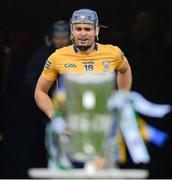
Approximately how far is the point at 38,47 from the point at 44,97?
93.0 inches

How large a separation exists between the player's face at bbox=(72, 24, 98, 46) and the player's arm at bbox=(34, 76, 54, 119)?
0.46 metres

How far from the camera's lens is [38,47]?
9539 millimetres

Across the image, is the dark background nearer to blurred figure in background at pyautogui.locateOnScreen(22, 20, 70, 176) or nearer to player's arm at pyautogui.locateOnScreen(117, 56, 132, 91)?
blurred figure in background at pyautogui.locateOnScreen(22, 20, 70, 176)

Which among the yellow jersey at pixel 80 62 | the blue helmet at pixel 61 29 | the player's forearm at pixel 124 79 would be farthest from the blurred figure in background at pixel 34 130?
the yellow jersey at pixel 80 62

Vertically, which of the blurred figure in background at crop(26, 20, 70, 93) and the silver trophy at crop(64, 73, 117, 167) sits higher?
the silver trophy at crop(64, 73, 117, 167)

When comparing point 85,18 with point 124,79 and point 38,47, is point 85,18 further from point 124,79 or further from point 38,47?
point 38,47

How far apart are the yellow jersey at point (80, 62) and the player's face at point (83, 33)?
0.19m

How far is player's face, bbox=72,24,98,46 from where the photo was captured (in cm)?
696

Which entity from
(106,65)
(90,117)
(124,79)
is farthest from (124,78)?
(90,117)

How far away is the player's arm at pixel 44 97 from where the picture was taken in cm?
716

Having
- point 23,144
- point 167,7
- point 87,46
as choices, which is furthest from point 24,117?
point 87,46

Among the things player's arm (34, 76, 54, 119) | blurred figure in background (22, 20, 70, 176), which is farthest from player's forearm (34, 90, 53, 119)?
blurred figure in background (22, 20, 70, 176)

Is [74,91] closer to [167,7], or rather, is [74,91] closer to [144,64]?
[144,64]

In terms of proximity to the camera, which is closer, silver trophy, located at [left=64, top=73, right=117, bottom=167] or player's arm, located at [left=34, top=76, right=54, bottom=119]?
silver trophy, located at [left=64, top=73, right=117, bottom=167]
